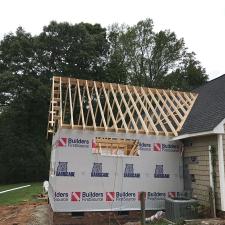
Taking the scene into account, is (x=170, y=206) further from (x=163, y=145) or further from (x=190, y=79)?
(x=190, y=79)

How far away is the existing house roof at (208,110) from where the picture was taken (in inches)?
460

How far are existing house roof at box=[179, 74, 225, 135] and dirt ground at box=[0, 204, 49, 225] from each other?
239 inches

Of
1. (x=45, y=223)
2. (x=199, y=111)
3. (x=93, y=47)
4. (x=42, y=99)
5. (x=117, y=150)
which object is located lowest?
(x=45, y=223)

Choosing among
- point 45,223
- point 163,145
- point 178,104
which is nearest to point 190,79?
point 178,104

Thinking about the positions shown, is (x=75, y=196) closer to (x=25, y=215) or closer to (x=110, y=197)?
(x=110, y=197)

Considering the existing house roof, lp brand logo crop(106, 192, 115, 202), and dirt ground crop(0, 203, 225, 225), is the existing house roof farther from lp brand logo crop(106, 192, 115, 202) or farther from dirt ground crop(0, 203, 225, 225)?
lp brand logo crop(106, 192, 115, 202)

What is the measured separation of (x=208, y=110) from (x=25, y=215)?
7.88 metres

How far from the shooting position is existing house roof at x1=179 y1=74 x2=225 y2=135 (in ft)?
38.3

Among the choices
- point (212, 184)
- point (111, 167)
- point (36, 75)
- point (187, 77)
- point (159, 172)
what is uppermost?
point (187, 77)

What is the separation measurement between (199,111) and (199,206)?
4010 mm

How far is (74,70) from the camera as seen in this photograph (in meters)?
31.7

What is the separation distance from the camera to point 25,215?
13.1 meters

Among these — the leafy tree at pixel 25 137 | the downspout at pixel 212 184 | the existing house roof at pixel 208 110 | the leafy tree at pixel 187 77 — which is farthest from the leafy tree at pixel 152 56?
the downspout at pixel 212 184

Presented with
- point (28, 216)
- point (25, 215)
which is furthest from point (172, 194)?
point (25, 215)
